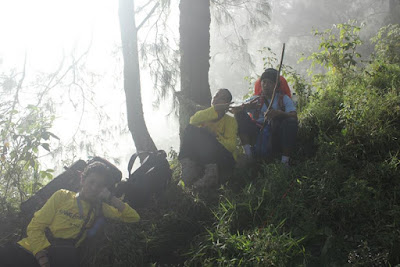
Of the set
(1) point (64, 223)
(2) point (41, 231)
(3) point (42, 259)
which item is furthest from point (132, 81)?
(3) point (42, 259)

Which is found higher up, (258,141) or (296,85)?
(296,85)

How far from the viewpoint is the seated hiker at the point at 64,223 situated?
2.73 metres

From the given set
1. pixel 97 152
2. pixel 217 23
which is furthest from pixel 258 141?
pixel 97 152

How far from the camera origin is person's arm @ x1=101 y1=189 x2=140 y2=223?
10.2 feet

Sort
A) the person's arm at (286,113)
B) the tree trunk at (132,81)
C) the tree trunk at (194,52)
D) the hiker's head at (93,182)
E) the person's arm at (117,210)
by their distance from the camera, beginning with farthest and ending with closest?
1. the tree trunk at (132,81)
2. the tree trunk at (194,52)
3. the person's arm at (286,113)
4. the person's arm at (117,210)
5. the hiker's head at (93,182)

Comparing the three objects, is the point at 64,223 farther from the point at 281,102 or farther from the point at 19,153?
the point at 281,102

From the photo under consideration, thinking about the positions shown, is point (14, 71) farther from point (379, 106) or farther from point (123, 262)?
point (379, 106)

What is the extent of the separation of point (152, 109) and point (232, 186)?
3969 mm

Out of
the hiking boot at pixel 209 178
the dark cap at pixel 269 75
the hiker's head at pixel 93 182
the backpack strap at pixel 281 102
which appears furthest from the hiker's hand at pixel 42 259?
the dark cap at pixel 269 75

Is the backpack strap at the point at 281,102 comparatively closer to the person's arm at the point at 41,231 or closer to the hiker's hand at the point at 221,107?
the hiker's hand at the point at 221,107

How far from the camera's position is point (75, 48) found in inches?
377

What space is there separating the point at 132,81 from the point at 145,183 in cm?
249

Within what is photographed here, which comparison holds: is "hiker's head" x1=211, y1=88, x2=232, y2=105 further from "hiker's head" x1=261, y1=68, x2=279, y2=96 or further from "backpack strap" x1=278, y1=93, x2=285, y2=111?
"backpack strap" x1=278, y1=93, x2=285, y2=111

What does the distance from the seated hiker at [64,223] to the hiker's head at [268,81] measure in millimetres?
2140
